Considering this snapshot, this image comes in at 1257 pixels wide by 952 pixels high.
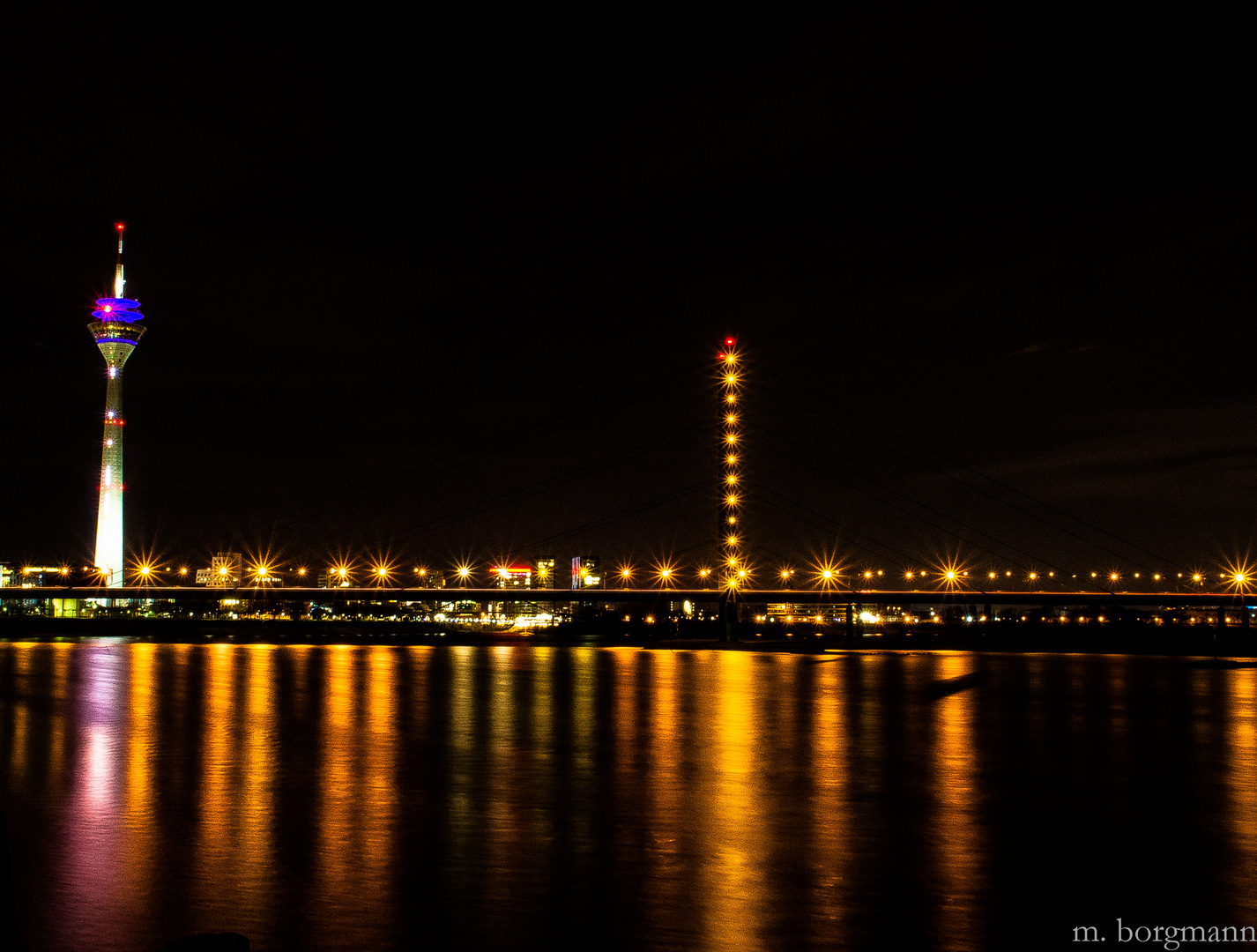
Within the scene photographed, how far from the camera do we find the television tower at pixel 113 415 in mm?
143125

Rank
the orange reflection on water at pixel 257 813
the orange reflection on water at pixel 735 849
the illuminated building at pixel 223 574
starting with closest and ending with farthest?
the orange reflection on water at pixel 735 849 < the orange reflection on water at pixel 257 813 < the illuminated building at pixel 223 574

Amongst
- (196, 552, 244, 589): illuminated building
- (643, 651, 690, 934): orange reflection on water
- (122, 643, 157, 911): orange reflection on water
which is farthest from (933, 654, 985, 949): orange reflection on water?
(196, 552, 244, 589): illuminated building

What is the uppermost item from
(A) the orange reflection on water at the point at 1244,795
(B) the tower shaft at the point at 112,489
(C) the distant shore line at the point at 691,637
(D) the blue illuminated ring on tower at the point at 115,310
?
(D) the blue illuminated ring on tower at the point at 115,310

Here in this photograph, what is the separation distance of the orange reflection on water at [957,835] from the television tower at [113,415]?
13120cm

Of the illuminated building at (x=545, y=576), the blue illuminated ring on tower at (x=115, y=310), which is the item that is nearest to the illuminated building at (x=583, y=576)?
the illuminated building at (x=545, y=576)

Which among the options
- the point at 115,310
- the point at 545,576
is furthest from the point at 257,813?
the point at 115,310

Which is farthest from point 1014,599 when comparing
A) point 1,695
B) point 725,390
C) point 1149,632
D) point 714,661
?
point 1,695

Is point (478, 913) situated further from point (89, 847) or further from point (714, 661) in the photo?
point (714, 661)

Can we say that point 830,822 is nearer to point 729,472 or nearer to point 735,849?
point 735,849

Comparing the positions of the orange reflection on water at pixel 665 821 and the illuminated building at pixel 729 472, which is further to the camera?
the illuminated building at pixel 729 472

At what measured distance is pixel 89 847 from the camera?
30.6ft

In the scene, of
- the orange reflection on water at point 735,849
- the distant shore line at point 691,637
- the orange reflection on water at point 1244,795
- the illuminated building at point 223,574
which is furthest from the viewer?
the illuminated building at point 223,574

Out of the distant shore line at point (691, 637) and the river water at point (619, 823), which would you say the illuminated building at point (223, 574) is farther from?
the river water at point (619, 823)

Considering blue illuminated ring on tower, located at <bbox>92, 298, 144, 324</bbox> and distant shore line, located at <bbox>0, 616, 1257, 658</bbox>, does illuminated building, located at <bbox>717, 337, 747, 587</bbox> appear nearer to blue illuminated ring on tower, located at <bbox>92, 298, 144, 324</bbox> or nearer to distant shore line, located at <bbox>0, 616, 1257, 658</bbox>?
distant shore line, located at <bbox>0, 616, 1257, 658</bbox>
